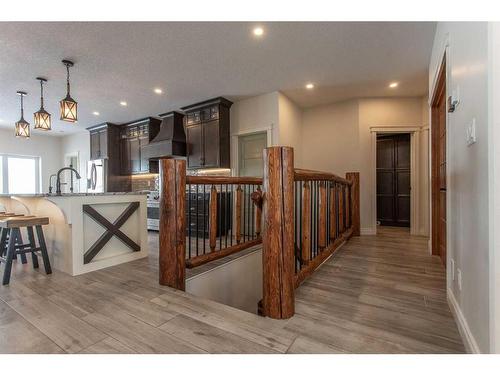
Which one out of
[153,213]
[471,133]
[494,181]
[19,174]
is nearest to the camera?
[494,181]

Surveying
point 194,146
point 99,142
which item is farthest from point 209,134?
point 99,142

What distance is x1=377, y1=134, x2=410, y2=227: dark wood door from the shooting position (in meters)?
5.36

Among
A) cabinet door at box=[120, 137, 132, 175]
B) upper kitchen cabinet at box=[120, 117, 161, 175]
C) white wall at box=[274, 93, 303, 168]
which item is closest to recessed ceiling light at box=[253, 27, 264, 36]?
white wall at box=[274, 93, 303, 168]

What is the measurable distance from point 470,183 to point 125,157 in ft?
22.6

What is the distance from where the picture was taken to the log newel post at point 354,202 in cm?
402

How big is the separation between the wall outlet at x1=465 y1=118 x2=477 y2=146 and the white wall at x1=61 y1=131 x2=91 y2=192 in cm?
832

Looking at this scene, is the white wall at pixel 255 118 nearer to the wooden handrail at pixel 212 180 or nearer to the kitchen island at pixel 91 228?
the wooden handrail at pixel 212 180

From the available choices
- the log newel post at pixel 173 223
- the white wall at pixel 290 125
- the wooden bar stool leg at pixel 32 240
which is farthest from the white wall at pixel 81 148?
the log newel post at pixel 173 223

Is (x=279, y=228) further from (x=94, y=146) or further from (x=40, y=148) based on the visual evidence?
(x=40, y=148)

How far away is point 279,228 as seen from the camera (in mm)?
1437

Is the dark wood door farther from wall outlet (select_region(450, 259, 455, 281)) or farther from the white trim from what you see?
wall outlet (select_region(450, 259, 455, 281))

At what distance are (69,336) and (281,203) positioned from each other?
1359mm

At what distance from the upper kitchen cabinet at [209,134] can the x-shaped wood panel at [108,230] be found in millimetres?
2209
